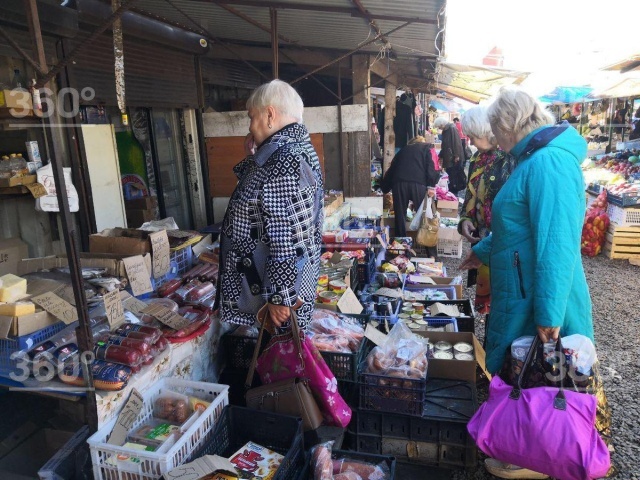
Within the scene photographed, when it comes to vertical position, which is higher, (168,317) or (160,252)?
(160,252)

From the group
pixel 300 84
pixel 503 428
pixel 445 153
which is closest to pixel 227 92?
pixel 300 84

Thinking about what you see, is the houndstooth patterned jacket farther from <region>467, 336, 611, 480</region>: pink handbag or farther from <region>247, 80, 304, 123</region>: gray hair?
<region>467, 336, 611, 480</region>: pink handbag

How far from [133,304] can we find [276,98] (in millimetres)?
1390

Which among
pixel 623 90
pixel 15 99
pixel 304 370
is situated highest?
pixel 623 90

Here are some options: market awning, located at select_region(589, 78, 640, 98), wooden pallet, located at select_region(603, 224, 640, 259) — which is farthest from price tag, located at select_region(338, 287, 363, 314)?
market awning, located at select_region(589, 78, 640, 98)

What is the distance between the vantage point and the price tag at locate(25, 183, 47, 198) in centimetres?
347

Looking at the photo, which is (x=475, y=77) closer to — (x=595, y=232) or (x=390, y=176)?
(x=390, y=176)

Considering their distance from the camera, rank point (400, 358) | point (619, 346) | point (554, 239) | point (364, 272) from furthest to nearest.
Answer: point (364, 272), point (619, 346), point (400, 358), point (554, 239)

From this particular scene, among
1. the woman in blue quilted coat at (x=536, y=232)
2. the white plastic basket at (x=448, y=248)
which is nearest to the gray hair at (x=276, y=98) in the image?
the woman in blue quilted coat at (x=536, y=232)

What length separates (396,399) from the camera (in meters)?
2.68

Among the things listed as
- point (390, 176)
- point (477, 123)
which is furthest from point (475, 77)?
point (477, 123)

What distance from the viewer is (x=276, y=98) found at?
226 centimetres

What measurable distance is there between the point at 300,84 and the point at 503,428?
8.14m

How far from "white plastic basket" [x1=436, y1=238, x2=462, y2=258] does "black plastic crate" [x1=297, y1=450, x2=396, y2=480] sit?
5.33 meters
